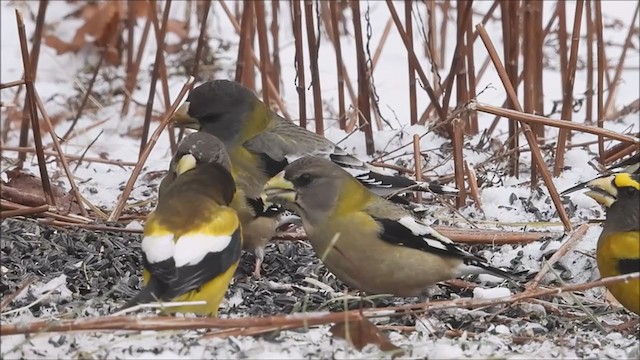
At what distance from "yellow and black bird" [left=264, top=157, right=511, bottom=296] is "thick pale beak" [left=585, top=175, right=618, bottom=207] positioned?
1.58ft

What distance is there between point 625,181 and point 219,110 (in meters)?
1.75

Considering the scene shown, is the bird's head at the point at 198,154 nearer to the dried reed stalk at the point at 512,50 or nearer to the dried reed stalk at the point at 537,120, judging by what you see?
the dried reed stalk at the point at 537,120

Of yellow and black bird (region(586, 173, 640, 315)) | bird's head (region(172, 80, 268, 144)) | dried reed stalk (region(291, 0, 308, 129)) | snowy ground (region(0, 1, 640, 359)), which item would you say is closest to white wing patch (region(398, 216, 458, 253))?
snowy ground (region(0, 1, 640, 359))

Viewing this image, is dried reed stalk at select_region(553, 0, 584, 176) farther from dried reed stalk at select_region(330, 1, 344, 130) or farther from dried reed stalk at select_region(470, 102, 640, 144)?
dried reed stalk at select_region(330, 1, 344, 130)

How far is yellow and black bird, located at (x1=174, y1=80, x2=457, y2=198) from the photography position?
473 cm

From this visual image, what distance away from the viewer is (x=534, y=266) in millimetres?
4457

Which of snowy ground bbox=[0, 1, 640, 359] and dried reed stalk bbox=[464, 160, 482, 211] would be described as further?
dried reed stalk bbox=[464, 160, 482, 211]

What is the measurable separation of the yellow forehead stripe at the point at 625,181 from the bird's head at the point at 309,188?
97 cm

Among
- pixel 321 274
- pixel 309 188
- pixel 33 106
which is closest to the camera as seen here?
pixel 309 188

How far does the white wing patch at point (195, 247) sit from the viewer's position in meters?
3.37

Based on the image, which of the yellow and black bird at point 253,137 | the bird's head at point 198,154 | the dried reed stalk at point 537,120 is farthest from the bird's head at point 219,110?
the dried reed stalk at point 537,120

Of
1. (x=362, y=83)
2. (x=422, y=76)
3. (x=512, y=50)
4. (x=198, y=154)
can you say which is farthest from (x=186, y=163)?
(x=512, y=50)

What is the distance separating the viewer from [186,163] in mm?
3996

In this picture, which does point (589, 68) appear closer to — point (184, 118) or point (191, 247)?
point (184, 118)
